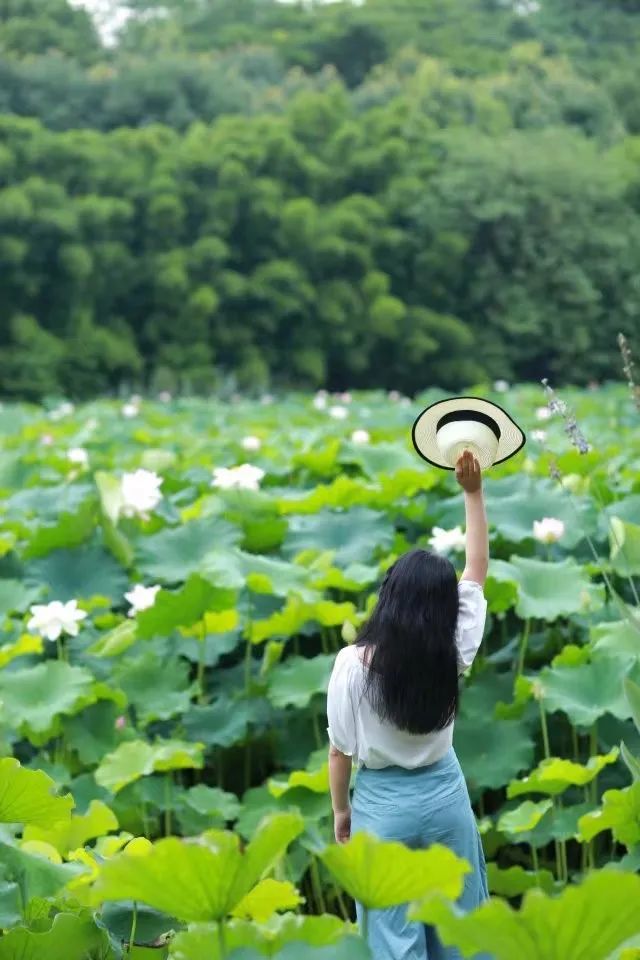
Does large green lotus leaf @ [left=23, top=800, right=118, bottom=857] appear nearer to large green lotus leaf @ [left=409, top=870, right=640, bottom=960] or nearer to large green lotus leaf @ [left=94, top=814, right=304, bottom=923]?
large green lotus leaf @ [left=94, top=814, right=304, bottom=923]

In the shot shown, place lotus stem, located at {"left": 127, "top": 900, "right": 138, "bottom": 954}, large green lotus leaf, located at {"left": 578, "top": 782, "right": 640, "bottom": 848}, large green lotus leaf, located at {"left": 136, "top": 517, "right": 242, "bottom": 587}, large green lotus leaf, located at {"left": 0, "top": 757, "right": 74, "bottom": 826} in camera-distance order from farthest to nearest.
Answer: large green lotus leaf, located at {"left": 136, "top": 517, "right": 242, "bottom": 587}, large green lotus leaf, located at {"left": 578, "top": 782, "right": 640, "bottom": 848}, lotus stem, located at {"left": 127, "top": 900, "right": 138, "bottom": 954}, large green lotus leaf, located at {"left": 0, "top": 757, "right": 74, "bottom": 826}

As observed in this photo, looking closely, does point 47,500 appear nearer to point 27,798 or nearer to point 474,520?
point 474,520

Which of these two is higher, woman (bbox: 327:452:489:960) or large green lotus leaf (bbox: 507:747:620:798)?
woman (bbox: 327:452:489:960)

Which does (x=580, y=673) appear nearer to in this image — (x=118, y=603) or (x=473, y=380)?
(x=118, y=603)

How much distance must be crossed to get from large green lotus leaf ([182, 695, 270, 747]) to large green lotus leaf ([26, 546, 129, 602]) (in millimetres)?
697

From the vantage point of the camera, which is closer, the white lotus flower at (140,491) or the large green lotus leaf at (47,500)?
the white lotus flower at (140,491)

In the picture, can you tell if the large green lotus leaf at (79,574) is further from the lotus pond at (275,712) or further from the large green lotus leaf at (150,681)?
the large green lotus leaf at (150,681)

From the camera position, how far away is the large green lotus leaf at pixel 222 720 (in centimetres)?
296

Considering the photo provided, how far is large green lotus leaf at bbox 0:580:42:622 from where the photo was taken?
334 cm

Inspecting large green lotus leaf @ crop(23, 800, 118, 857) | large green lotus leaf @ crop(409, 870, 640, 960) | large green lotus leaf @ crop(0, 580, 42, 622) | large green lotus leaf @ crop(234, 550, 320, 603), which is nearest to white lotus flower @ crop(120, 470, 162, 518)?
large green lotus leaf @ crop(0, 580, 42, 622)

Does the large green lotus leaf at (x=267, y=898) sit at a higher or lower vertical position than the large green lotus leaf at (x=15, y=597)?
lower

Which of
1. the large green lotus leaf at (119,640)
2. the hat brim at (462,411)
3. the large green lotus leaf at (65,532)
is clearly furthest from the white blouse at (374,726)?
the large green lotus leaf at (65,532)

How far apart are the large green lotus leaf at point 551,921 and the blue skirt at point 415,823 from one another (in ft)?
2.04

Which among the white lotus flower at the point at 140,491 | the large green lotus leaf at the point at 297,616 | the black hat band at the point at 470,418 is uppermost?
the white lotus flower at the point at 140,491
